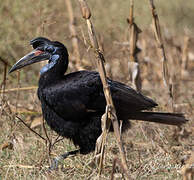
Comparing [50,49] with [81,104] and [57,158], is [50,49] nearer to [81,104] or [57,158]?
[81,104]

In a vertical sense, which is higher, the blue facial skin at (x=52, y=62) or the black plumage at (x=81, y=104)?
the blue facial skin at (x=52, y=62)

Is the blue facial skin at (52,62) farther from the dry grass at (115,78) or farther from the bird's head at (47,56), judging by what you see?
the dry grass at (115,78)

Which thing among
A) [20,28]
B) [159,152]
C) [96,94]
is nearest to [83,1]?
[96,94]

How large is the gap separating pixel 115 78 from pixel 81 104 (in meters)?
2.22

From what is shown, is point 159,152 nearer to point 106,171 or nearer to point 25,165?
point 106,171

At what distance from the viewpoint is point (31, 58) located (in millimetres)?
4145

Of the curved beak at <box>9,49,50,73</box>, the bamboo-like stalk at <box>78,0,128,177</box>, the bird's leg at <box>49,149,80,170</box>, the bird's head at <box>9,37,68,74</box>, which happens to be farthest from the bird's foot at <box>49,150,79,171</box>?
the curved beak at <box>9,49,50,73</box>

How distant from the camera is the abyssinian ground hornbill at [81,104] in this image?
3857 mm

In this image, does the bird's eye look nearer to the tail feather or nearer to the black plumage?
the black plumage

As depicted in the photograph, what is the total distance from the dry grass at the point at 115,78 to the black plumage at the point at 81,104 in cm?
25

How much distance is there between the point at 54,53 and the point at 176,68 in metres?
3.51

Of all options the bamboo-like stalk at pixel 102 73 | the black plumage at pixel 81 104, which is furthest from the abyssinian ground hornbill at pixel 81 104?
the bamboo-like stalk at pixel 102 73

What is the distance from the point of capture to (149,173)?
3.61 metres

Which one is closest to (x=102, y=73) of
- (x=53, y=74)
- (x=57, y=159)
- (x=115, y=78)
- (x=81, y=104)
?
(x=81, y=104)
